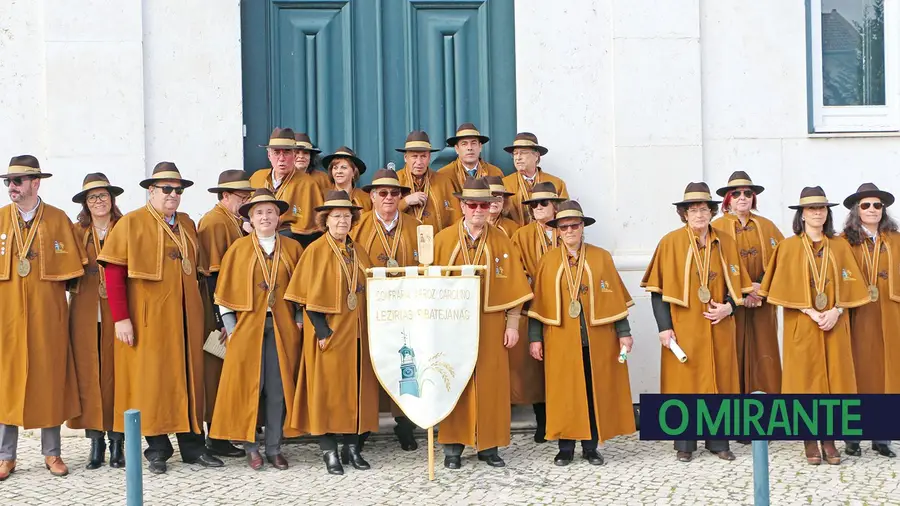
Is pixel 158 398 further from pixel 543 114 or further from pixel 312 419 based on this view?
pixel 543 114

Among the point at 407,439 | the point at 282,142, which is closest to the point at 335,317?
the point at 407,439

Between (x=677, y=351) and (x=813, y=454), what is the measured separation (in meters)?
1.31

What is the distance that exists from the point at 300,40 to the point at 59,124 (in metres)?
2.52

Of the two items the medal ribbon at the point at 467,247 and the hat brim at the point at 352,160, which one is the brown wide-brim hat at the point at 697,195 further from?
the hat brim at the point at 352,160

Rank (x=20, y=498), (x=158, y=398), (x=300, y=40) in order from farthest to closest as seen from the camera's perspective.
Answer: (x=300, y=40) < (x=158, y=398) < (x=20, y=498)

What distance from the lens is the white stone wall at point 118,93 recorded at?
10.0m

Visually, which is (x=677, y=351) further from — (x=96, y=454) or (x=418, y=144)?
(x=96, y=454)

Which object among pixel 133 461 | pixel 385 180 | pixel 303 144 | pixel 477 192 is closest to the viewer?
pixel 133 461

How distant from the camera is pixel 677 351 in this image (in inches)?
328

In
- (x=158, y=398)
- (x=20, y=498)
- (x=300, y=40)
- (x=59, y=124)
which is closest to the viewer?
(x=20, y=498)

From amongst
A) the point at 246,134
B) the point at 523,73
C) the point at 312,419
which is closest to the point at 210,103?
the point at 246,134

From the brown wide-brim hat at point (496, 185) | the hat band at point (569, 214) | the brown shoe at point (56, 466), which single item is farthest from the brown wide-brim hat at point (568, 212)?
the brown shoe at point (56, 466)

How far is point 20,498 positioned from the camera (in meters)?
7.20

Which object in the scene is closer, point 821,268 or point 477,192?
point 477,192
